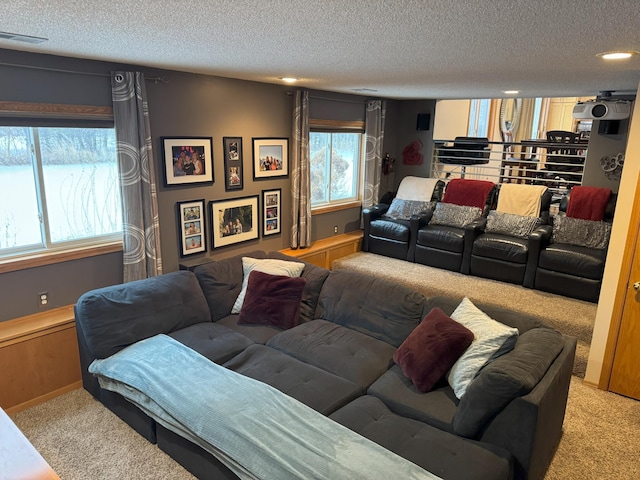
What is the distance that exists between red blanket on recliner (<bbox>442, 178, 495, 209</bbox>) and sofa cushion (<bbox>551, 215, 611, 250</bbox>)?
0.95 metres

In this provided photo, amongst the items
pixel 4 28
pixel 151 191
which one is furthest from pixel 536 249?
pixel 4 28

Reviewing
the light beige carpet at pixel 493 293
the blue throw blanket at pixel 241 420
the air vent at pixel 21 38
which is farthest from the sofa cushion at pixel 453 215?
the air vent at pixel 21 38

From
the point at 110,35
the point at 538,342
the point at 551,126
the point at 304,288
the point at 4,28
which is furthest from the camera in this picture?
the point at 551,126

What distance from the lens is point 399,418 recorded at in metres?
2.27

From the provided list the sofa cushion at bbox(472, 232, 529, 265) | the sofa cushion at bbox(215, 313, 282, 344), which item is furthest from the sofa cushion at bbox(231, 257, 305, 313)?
the sofa cushion at bbox(472, 232, 529, 265)

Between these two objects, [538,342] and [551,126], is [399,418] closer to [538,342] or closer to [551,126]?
[538,342]

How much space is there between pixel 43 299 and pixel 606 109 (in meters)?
5.42

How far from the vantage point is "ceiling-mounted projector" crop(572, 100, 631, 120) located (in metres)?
4.40

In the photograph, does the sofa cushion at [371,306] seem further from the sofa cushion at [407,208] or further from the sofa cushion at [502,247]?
the sofa cushion at [407,208]

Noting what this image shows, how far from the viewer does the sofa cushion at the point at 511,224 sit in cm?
482

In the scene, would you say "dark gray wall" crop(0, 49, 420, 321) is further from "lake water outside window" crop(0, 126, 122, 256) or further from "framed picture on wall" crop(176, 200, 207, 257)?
"lake water outside window" crop(0, 126, 122, 256)

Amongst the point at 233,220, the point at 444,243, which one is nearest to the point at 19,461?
the point at 233,220

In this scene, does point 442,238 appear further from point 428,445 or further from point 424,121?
point 428,445

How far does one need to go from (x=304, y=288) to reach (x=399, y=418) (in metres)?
1.46
